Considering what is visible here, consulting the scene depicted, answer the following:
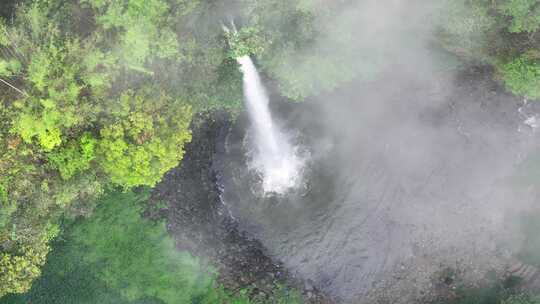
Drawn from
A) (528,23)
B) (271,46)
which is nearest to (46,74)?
(271,46)

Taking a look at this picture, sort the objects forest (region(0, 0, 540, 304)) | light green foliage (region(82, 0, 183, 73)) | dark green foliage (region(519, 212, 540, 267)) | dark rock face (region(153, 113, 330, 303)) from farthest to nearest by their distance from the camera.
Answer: dark green foliage (region(519, 212, 540, 267)) → dark rock face (region(153, 113, 330, 303)) → forest (region(0, 0, 540, 304)) → light green foliage (region(82, 0, 183, 73))

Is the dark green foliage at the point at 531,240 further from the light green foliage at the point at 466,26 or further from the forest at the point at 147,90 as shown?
the light green foliage at the point at 466,26

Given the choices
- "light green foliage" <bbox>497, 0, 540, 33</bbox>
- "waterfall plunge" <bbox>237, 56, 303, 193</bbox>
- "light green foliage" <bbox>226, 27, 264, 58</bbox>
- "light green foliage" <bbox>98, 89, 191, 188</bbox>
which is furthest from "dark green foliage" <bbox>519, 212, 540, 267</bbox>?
"light green foliage" <bbox>98, 89, 191, 188</bbox>

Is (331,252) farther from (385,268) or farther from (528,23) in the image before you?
(528,23)

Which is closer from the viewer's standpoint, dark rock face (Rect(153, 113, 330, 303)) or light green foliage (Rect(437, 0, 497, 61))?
light green foliage (Rect(437, 0, 497, 61))

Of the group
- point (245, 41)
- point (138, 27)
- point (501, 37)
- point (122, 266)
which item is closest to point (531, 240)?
point (501, 37)

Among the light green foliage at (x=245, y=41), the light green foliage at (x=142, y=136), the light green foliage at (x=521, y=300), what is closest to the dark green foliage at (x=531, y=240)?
the light green foliage at (x=521, y=300)

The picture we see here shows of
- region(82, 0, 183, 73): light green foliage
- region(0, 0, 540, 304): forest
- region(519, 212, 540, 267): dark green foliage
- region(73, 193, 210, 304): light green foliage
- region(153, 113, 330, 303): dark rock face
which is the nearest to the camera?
region(82, 0, 183, 73): light green foliage

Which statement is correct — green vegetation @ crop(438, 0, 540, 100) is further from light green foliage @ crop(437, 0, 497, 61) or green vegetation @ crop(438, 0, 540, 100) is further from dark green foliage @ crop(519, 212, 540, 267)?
dark green foliage @ crop(519, 212, 540, 267)
